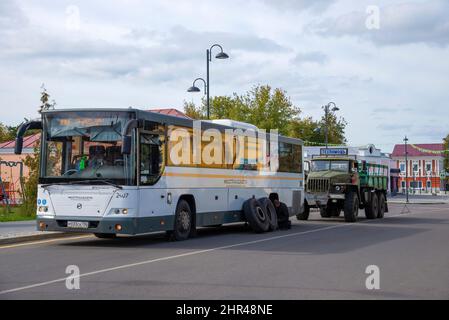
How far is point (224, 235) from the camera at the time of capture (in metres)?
19.3

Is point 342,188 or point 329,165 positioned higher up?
point 329,165

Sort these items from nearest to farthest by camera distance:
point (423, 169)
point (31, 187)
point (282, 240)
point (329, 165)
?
1. point (282, 240)
2. point (31, 187)
3. point (329, 165)
4. point (423, 169)

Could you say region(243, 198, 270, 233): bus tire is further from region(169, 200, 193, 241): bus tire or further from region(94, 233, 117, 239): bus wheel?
region(94, 233, 117, 239): bus wheel

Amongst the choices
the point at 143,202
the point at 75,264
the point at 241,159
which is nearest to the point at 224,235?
the point at 241,159

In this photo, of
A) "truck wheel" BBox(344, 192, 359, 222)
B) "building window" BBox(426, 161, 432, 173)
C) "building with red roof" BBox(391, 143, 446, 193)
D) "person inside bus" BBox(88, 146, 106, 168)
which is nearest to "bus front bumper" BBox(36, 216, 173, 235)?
"person inside bus" BBox(88, 146, 106, 168)

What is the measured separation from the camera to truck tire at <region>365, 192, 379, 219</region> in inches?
1159

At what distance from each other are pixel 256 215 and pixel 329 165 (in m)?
9.36

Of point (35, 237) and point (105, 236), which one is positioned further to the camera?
point (105, 236)

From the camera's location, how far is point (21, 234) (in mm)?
17141

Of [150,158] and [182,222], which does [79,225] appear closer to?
[150,158]

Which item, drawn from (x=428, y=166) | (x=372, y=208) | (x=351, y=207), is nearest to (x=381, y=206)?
(x=372, y=208)

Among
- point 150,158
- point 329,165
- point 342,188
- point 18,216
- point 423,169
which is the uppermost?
point 423,169

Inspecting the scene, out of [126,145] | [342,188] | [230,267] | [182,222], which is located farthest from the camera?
[342,188]
